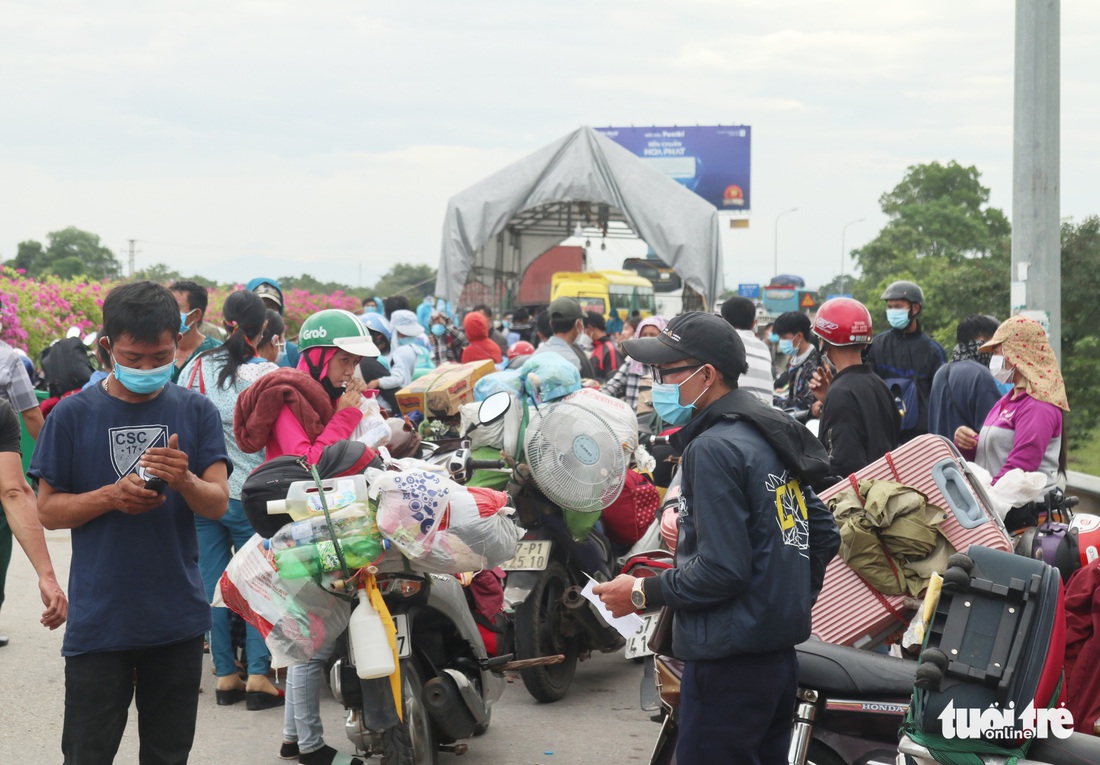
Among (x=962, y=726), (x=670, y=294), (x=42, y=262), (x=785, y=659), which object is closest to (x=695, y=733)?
(x=785, y=659)

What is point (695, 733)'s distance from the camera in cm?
342

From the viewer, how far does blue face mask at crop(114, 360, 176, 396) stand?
354cm

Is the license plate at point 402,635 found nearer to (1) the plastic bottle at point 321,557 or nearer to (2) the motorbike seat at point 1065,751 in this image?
(1) the plastic bottle at point 321,557

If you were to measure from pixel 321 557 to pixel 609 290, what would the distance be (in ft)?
96.3

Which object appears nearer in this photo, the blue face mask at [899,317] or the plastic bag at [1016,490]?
the plastic bag at [1016,490]

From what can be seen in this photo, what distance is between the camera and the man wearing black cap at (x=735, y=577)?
332 centimetres

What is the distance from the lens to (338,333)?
5387mm

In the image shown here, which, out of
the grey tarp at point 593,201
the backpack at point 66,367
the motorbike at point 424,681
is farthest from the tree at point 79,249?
the motorbike at point 424,681

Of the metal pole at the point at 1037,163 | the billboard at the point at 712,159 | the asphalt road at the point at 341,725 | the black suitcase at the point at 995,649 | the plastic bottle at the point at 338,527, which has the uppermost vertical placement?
the billboard at the point at 712,159

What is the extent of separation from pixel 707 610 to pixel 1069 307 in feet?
36.9

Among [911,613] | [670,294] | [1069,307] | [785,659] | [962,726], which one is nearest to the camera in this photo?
[962,726]

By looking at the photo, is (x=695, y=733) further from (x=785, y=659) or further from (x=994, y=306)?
(x=994, y=306)

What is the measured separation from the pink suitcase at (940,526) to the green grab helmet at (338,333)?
2.25m

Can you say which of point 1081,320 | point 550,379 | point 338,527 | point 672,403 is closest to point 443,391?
point 550,379
